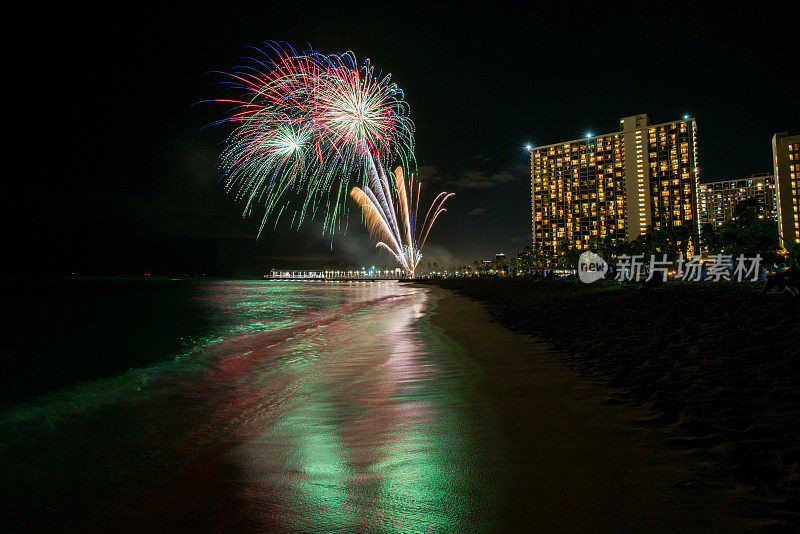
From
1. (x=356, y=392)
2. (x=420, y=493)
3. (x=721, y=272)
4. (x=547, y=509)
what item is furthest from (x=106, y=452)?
(x=721, y=272)

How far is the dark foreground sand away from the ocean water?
338 millimetres

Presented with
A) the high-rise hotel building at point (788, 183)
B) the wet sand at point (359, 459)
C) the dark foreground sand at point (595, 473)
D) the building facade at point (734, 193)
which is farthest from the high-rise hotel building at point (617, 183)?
the wet sand at point (359, 459)

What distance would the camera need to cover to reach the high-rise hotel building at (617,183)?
140500 millimetres

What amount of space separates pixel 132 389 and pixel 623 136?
173858mm

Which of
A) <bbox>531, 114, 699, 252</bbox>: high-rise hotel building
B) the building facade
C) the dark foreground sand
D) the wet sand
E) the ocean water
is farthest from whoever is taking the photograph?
the building facade

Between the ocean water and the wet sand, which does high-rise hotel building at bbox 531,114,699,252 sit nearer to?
the ocean water

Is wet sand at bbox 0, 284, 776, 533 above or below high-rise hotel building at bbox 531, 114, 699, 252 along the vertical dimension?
below

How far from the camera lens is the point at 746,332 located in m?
9.97

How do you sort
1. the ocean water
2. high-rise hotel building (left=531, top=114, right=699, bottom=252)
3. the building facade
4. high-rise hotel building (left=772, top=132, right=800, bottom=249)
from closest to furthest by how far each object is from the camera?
the ocean water < high-rise hotel building (left=772, top=132, right=800, bottom=249) < high-rise hotel building (left=531, top=114, right=699, bottom=252) < the building facade

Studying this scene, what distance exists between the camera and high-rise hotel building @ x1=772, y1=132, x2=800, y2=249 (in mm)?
119562

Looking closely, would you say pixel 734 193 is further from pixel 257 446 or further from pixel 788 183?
pixel 257 446

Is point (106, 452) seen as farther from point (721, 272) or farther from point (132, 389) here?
point (721, 272)

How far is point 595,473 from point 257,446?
4129 mm

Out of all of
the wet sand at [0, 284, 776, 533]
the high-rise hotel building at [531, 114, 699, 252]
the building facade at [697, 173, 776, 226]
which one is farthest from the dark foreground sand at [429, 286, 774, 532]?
the building facade at [697, 173, 776, 226]
